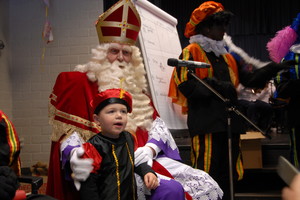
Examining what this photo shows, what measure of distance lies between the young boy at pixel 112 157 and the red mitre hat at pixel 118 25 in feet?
1.99

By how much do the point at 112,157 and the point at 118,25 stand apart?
37.2 inches

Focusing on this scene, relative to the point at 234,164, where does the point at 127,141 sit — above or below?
above

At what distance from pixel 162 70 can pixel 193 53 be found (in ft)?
2.99

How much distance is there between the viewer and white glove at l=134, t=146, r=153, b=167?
2.06 metres

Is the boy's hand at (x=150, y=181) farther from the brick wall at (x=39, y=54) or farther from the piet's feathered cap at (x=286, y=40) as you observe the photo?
the brick wall at (x=39, y=54)

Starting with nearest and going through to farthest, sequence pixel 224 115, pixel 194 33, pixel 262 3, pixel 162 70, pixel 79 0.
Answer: pixel 224 115 → pixel 194 33 → pixel 162 70 → pixel 79 0 → pixel 262 3

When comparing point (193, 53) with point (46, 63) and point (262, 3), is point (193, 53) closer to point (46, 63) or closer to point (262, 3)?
point (46, 63)

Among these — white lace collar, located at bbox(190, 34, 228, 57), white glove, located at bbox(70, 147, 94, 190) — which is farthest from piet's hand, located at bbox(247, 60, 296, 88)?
white glove, located at bbox(70, 147, 94, 190)

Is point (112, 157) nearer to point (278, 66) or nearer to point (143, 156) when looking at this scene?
point (143, 156)

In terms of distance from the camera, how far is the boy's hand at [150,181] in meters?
1.91

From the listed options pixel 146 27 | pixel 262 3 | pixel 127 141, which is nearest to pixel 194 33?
pixel 146 27

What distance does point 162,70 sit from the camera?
3.63 m

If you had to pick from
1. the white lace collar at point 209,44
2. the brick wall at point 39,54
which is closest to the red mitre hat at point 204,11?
the white lace collar at point 209,44

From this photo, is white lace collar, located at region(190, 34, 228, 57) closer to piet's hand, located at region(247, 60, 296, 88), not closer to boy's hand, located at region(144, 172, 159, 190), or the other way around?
piet's hand, located at region(247, 60, 296, 88)
